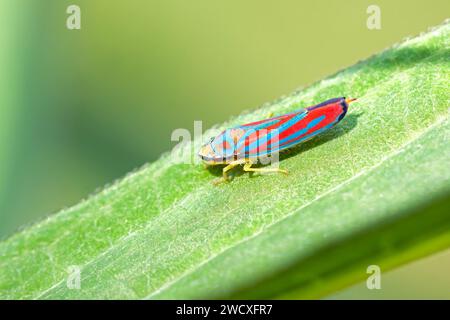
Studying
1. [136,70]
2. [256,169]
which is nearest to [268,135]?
[256,169]

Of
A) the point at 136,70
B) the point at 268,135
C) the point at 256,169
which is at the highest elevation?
the point at 136,70

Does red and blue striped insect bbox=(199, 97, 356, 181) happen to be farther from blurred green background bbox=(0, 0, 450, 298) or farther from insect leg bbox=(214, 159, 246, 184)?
blurred green background bbox=(0, 0, 450, 298)

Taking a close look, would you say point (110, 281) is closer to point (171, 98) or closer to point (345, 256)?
point (345, 256)

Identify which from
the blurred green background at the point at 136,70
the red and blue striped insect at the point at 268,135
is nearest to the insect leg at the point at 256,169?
the red and blue striped insect at the point at 268,135

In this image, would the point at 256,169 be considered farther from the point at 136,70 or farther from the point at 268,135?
the point at 136,70

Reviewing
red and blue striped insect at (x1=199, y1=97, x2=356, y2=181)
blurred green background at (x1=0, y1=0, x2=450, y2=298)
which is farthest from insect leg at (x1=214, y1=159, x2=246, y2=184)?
blurred green background at (x1=0, y1=0, x2=450, y2=298)

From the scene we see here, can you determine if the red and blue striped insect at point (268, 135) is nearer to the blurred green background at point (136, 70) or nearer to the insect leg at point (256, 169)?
the insect leg at point (256, 169)
